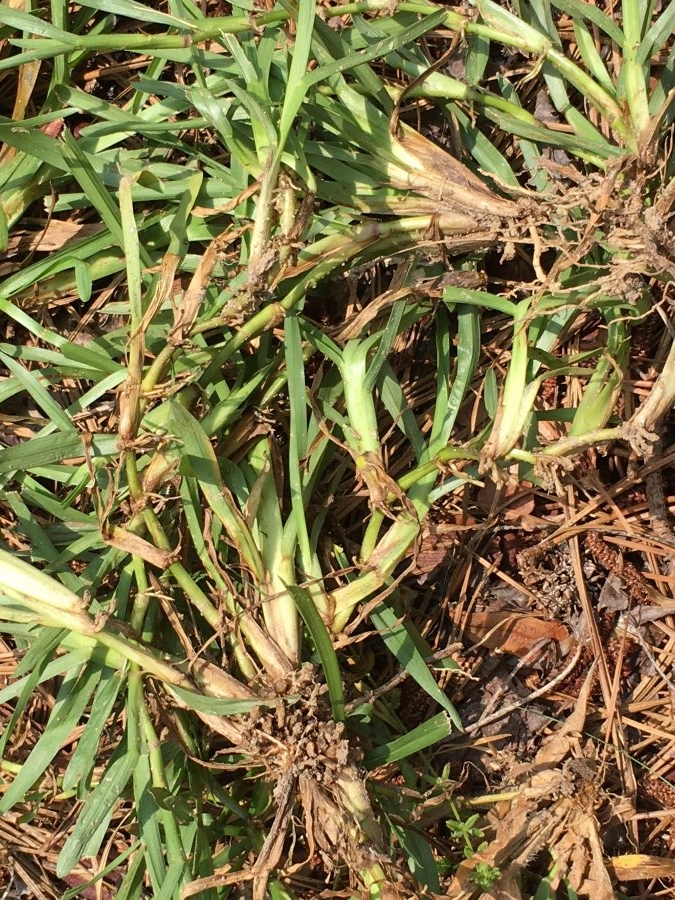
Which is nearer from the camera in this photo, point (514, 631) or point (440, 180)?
point (440, 180)

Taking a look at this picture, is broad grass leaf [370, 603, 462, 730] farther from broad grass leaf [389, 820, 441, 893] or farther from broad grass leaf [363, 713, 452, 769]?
broad grass leaf [389, 820, 441, 893]

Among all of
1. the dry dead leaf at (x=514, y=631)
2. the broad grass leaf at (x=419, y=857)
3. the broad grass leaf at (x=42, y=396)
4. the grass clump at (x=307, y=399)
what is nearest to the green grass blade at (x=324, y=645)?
the grass clump at (x=307, y=399)

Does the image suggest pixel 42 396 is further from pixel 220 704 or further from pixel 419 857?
pixel 419 857

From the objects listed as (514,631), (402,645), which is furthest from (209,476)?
(514,631)

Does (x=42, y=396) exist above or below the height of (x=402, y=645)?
above

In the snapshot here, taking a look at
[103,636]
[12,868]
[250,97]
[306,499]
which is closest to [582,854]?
[306,499]

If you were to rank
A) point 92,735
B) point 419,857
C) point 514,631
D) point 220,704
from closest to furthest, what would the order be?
point 220,704 < point 92,735 < point 419,857 < point 514,631

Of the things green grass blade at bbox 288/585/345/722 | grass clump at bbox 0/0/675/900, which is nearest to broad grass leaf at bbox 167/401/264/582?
grass clump at bbox 0/0/675/900

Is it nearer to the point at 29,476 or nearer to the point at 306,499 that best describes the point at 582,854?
the point at 306,499
